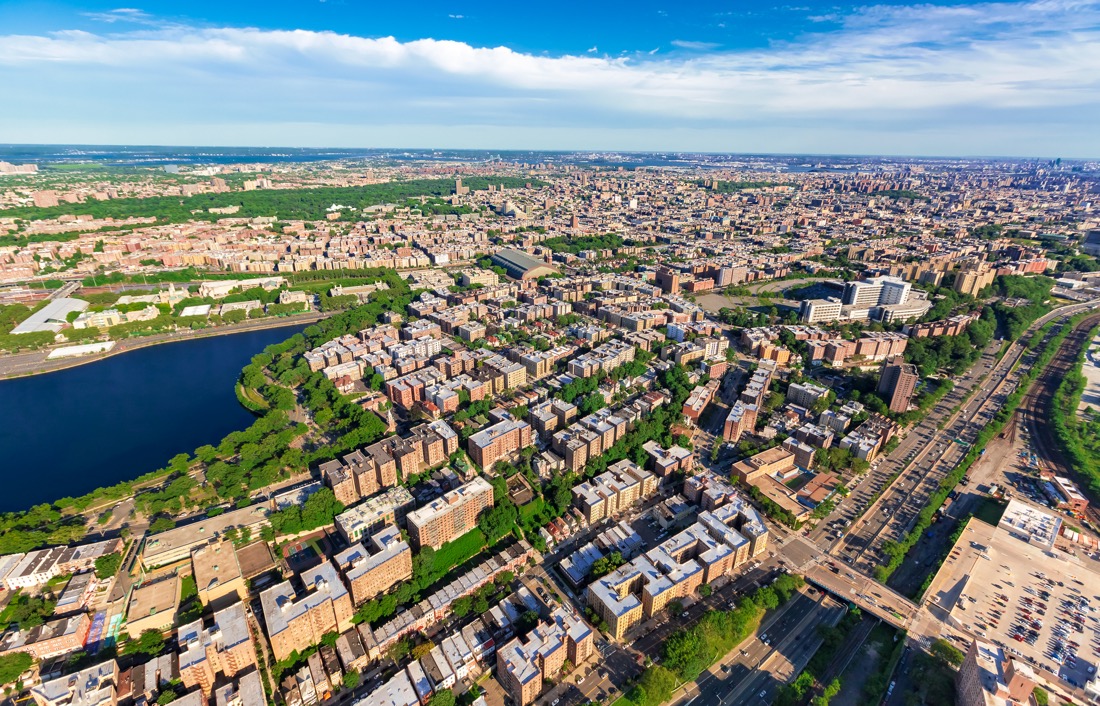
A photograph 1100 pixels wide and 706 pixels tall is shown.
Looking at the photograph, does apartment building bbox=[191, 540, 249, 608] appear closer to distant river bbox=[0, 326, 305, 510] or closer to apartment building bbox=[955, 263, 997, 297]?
distant river bbox=[0, 326, 305, 510]

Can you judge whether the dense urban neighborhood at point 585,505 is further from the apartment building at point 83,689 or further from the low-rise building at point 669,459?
the low-rise building at point 669,459

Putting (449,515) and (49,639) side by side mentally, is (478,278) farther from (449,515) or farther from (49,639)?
(49,639)

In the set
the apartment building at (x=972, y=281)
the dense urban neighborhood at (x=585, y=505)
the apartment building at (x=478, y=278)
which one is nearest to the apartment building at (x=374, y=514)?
the dense urban neighborhood at (x=585, y=505)

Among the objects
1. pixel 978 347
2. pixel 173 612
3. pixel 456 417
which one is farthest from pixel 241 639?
pixel 978 347

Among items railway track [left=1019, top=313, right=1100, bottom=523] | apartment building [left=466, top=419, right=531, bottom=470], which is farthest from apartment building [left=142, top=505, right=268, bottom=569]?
railway track [left=1019, top=313, right=1100, bottom=523]

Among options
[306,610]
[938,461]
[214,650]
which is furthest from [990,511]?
[214,650]

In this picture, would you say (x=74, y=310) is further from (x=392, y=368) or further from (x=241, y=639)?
(x=241, y=639)
